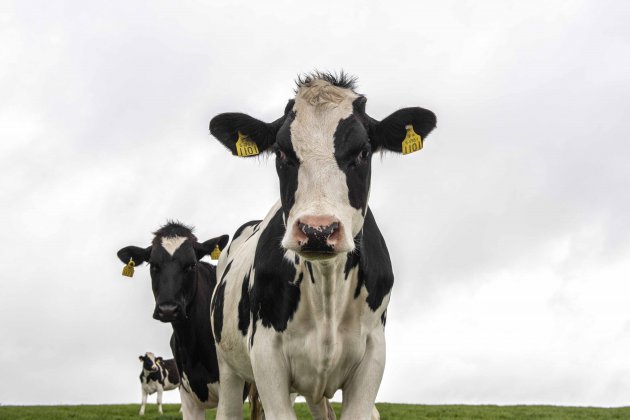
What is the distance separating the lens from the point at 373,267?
253 inches

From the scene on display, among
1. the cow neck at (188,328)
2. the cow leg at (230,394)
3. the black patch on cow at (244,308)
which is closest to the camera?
the black patch on cow at (244,308)

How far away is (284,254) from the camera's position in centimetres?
648

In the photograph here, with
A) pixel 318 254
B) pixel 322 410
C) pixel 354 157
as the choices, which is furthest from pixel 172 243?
pixel 318 254

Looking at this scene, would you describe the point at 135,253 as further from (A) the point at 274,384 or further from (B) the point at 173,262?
(A) the point at 274,384

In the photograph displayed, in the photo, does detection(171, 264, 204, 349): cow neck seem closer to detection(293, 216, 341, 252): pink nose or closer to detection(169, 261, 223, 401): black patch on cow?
detection(169, 261, 223, 401): black patch on cow

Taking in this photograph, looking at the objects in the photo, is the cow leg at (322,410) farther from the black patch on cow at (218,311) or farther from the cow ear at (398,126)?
the cow ear at (398,126)

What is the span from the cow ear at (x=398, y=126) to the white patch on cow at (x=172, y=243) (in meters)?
5.44

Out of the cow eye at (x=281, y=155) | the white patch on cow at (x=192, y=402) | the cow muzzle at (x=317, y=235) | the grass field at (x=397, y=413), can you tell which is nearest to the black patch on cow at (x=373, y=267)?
the cow eye at (x=281, y=155)

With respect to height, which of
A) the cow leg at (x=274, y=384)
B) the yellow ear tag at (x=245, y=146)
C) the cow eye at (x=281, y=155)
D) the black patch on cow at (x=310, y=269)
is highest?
the yellow ear tag at (x=245, y=146)

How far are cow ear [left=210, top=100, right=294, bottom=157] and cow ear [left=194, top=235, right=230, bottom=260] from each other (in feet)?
16.7

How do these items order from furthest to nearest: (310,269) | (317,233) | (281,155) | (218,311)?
(218,311) < (310,269) < (281,155) < (317,233)

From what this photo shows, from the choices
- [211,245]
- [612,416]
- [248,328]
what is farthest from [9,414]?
[248,328]

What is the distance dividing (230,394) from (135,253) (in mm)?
3826

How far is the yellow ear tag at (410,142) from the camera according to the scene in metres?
6.34
